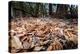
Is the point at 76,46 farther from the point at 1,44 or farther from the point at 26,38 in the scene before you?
the point at 1,44

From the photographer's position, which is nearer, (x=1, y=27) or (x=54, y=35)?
(x=1, y=27)

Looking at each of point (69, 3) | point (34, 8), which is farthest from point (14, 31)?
point (69, 3)

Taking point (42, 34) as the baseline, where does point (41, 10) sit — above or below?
above

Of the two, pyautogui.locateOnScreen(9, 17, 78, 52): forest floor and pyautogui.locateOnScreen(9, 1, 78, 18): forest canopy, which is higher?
pyautogui.locateOnScreen(9, 1, 78, 18): forest canopy

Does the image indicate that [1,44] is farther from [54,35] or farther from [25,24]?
[54,35]

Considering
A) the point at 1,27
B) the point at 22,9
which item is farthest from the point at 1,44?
the point at 22,9

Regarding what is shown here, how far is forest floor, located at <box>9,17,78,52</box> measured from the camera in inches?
72.1

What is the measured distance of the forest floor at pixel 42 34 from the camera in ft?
6.00

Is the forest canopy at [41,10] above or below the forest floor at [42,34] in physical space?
above

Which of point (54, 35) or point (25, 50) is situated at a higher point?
point (54, 35)

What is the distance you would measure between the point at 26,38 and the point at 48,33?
30cm

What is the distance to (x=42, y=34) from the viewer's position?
1916 mm

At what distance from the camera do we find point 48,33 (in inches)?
76.3

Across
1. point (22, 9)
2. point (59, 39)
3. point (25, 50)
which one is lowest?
point (25, 50)
